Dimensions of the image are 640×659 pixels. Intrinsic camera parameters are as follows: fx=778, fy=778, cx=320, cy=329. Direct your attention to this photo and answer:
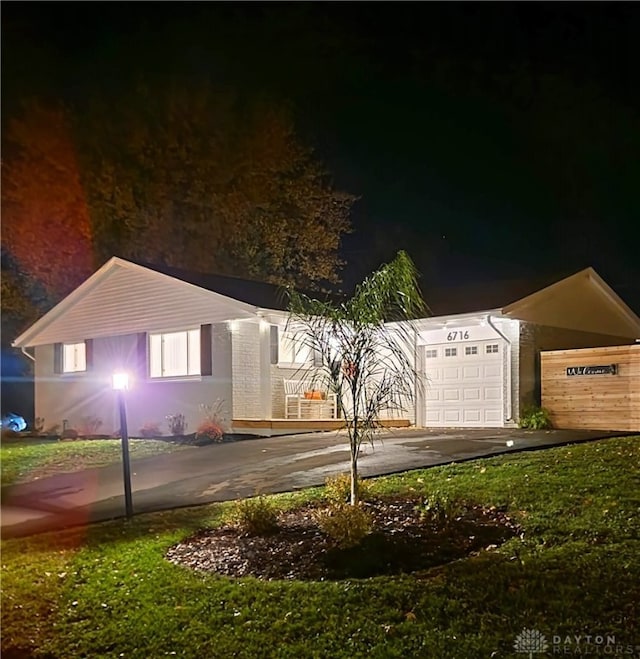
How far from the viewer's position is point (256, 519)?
742 centimetres

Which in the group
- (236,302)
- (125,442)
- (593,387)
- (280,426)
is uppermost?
(236,302)

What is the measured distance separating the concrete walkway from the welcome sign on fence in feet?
4.79

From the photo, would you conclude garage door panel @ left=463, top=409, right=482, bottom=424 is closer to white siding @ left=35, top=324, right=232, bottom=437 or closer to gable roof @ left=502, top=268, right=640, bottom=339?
gable roof @ left=502, top=268, right=640, bottom=339

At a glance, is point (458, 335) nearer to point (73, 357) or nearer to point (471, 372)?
point (471, 372)

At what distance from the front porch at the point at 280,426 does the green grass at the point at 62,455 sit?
5.90 feet

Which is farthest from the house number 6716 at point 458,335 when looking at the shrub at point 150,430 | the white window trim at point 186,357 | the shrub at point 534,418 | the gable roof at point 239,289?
the shrub at point 150,430

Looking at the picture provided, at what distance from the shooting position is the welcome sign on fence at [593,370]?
49.5ft

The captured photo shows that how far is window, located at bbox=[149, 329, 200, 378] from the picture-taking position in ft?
60.7

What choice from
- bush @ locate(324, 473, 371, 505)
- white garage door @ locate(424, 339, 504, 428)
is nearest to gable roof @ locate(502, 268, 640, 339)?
white garage door @ locate(424, 339, 504, 428)

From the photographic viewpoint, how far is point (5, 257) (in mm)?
25328

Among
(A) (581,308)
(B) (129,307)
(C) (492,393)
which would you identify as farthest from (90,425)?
(A) (581,308)

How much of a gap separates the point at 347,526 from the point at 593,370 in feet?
33.6

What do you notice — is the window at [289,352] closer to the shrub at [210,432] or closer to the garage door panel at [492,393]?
the shrub at [210,432]

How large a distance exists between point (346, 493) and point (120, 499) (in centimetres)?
356
